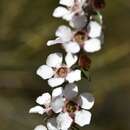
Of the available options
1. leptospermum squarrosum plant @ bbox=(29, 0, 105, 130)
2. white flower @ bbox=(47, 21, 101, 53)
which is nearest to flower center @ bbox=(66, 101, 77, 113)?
leptospermum squarrosum plant @ bbox=(29, 0, 105, 130)

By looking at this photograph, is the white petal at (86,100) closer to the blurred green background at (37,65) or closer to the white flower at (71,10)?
the white flower at (71,10)

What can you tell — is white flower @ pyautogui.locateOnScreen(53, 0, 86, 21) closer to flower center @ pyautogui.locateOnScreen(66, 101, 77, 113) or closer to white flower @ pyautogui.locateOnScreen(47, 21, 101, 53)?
white flower @ pyautogui.locateOnScreen(47, 21, 101, 53)

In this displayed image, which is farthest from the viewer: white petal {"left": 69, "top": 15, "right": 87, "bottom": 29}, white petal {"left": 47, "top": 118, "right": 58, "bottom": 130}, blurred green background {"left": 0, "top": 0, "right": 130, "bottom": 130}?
blurred green background {"left": 0, "top": 0, "right": 130, "bottom": 130}

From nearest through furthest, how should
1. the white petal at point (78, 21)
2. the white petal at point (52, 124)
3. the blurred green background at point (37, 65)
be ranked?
the white petal at point (78, 21) < the white petal at point (52, 124) < the blurred green background at point (37, 65)

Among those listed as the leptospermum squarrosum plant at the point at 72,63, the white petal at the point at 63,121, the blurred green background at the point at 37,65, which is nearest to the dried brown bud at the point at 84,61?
the leptospermum squarrosum plant at the point at 72,63

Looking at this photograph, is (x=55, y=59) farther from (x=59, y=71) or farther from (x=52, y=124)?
(x=52, y=124)

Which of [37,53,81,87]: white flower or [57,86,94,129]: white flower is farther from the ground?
[37,53,81,87]: white flower
